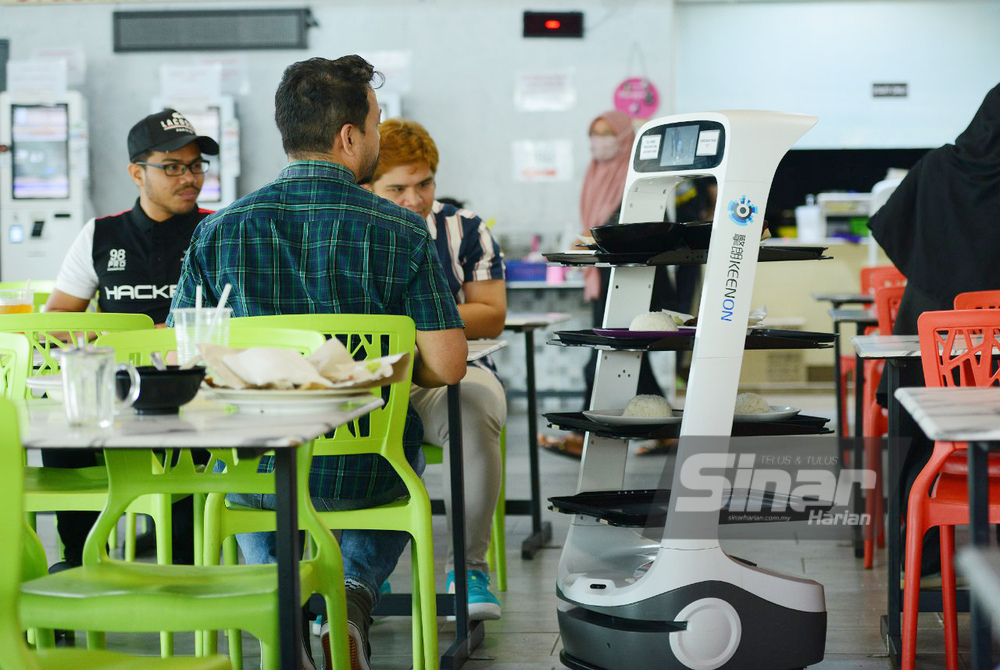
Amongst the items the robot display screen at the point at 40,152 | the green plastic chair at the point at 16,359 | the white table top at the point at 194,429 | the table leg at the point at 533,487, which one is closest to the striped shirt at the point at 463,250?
the table leg at the point at 533,487

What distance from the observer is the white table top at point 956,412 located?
1396 mm

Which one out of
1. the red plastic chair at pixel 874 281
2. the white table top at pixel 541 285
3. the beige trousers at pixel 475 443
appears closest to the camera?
the beige trousers at pixel 475 443

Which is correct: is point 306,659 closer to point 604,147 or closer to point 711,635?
point 711,635

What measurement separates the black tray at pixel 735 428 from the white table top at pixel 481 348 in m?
0.36

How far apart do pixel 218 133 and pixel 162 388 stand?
233 inches

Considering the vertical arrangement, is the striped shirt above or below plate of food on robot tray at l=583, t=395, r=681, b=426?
above

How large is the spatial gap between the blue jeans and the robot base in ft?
1.51

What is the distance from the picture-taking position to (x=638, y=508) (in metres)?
2.31

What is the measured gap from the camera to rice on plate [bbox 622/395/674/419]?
2.37 m

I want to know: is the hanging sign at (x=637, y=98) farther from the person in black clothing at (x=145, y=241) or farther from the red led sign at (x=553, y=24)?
the person in black clothing at (x=145, y=241)

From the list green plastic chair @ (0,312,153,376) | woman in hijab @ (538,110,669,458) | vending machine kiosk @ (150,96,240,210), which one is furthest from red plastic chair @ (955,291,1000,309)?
vending machine kiosk @ (150,96,240,210)

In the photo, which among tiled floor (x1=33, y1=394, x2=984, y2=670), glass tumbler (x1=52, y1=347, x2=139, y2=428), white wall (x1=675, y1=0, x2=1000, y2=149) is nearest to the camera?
glass tumbler (x1=52, y1=347, x2=139, y2=428)

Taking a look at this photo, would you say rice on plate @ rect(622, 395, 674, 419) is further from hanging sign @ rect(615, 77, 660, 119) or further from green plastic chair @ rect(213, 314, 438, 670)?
hanging sign @ rect(615, 77, 660, 119)

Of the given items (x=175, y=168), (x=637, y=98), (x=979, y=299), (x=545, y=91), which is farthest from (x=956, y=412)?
(x=545, y=91)
